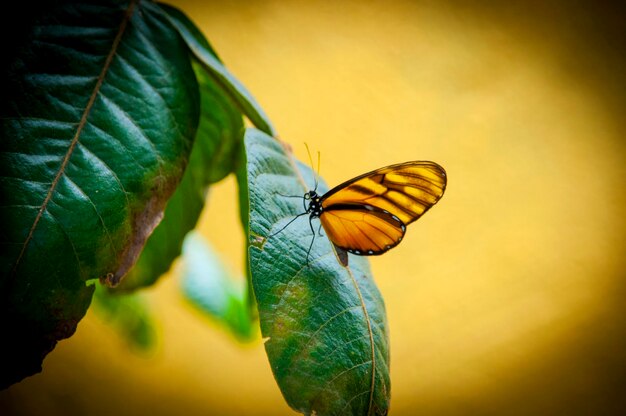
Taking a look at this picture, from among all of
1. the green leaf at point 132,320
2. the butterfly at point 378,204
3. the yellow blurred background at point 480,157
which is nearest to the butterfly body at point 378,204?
the butterfly at point 378,204

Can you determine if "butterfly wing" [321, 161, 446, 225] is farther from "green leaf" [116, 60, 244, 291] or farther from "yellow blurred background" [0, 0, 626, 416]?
"yellow blurred background" [0, 0, 626, 416]

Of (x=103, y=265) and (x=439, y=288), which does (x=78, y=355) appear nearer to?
(x=439, y=288)

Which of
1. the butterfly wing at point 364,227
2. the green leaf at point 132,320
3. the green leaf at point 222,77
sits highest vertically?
the green leaf at point 222,77

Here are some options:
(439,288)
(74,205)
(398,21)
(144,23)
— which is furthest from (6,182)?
(439,288)

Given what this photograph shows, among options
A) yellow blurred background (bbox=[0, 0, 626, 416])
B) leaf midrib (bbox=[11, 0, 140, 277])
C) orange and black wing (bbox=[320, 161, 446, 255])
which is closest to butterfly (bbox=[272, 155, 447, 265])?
orange and black wing (bbox=[320, 161, 446, 255])

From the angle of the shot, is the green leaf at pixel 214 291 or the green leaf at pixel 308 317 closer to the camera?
the green leaf at pixel 308 317

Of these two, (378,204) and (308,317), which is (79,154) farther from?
(378,204)

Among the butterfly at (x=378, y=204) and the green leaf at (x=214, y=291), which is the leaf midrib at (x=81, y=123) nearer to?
the butterfly at (x=378, y=204)
